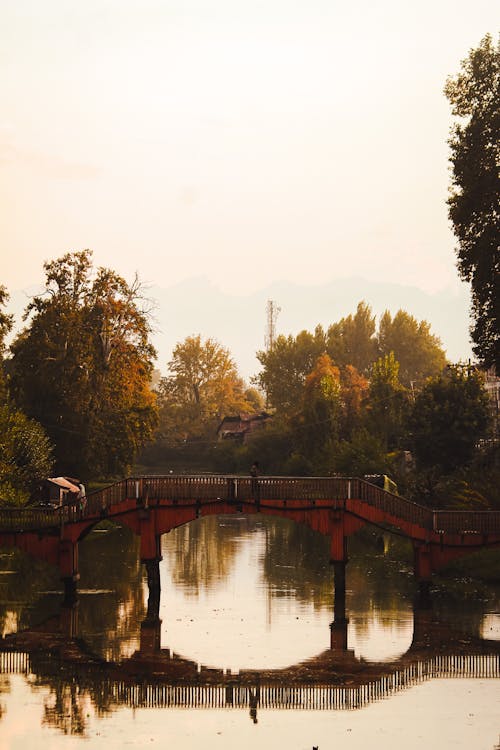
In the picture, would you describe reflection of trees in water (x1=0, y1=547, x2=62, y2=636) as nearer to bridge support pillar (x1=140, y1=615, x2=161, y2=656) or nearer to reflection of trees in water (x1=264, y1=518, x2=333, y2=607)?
bridge support pillar (x1=140, y1=615, x2=161, y2=656)

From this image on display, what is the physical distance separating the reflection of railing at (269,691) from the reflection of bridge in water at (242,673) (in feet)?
0.09

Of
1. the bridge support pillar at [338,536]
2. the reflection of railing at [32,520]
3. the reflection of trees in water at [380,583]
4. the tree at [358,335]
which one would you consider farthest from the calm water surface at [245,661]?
the tree at [358,335]

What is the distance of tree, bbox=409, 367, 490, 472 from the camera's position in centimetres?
9181

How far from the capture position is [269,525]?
9581 centimetres

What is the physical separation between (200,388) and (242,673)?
141m

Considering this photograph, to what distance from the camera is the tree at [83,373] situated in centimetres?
9744

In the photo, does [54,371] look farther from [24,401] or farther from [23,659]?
[23,659]

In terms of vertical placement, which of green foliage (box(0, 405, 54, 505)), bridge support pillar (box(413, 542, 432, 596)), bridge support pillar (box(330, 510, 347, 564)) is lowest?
bridge support pillar (box(413, 542, 432, 596))

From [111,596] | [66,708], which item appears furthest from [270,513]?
[66,708]

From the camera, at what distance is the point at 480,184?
65.1 metres

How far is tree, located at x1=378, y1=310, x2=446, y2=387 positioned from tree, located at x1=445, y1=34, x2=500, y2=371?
124029 mm

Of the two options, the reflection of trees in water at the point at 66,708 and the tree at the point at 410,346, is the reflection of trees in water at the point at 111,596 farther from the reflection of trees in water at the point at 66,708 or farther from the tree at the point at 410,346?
the tree at the point at 410,346

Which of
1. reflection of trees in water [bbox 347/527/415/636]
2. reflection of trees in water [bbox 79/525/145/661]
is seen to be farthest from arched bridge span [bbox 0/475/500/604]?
reflection of trees in water [bbox 79/525/145/661]

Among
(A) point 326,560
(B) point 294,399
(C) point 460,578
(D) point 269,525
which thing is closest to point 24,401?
(D) point 269,525
